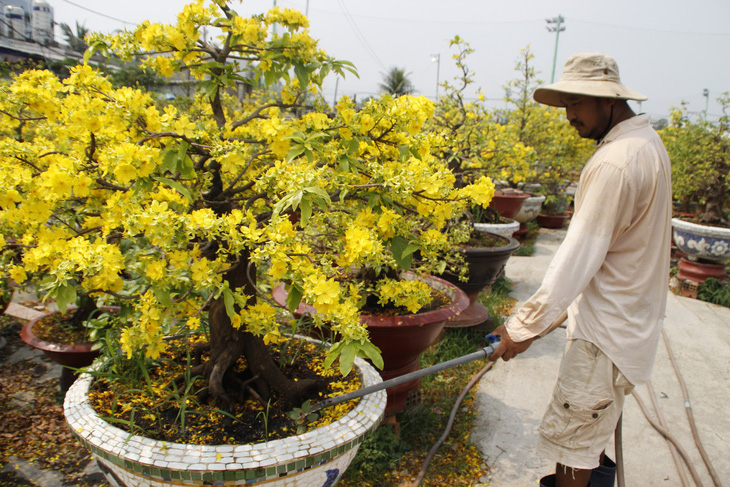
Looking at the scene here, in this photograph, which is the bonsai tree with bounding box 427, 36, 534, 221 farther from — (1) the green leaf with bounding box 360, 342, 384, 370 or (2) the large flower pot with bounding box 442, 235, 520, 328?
(1) the green leaf with bounding box 360, 342, 384, 370

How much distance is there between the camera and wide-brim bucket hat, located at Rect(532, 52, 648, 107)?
5.83 feet

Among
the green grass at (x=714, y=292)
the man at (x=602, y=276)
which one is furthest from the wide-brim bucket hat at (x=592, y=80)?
the green grass at (x=714, y=292)

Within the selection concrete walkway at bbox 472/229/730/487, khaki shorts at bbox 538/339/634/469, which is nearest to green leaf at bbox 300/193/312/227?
khaki shorts at bbox 538/339/634/469

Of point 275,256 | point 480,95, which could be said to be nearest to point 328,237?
point 275,256

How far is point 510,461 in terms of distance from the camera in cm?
258

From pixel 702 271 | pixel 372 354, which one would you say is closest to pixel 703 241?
pixel 702 271

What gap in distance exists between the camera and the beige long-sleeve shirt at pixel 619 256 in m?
1.67

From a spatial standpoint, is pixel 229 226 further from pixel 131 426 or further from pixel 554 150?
pixel 554 150

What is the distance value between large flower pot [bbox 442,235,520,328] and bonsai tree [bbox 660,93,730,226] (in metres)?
3.02

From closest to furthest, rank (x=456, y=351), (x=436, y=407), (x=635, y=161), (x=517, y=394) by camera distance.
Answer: (x=635, y=161)
(x=436, y=407)
(x=517, y=394)
(x=456, y=351)

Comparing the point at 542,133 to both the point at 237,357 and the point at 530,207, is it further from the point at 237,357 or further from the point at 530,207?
the point at 237,357

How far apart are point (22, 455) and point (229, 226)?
74.5 inches

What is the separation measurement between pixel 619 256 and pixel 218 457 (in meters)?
1.51

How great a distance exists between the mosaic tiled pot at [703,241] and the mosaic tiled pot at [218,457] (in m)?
4.77
